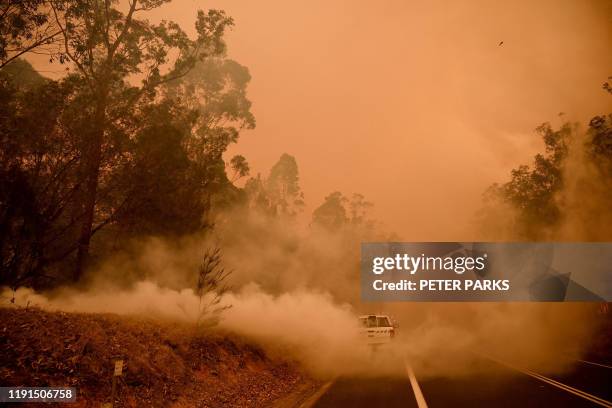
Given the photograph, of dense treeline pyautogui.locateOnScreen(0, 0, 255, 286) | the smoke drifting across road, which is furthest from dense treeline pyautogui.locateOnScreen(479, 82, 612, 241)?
dense treeline pyautogui.locateOnScreen(0, 0, 255, 286)

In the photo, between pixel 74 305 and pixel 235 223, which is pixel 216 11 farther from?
pixel 74 305

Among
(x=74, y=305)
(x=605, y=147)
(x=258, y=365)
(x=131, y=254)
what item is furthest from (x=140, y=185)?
(x=605, y=147)

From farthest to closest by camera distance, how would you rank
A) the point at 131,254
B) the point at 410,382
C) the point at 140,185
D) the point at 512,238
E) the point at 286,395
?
the point at 512,238
the point at 131,254
the point at 140,185
the point at 410,382
the point at 286,395

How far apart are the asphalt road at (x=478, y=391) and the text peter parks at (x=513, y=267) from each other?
1384cm

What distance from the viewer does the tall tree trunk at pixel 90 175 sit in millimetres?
13641

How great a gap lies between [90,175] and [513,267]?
27012 millimetres

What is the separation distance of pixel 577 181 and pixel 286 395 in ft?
89.2

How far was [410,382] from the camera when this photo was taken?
1175 centimetres

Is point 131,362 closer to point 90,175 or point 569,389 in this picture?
point 90,175

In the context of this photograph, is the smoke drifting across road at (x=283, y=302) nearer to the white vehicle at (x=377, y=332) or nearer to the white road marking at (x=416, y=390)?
the white vehicle at (x=377, y=332)

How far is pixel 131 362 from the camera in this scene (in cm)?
860

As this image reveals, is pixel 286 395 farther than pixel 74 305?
No

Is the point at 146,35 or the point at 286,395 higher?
the point at 146,35

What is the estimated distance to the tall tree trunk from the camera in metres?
13.6
